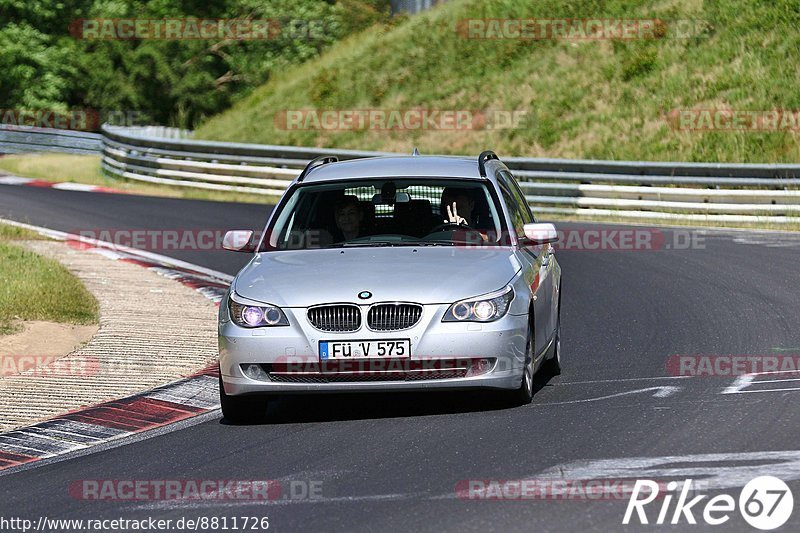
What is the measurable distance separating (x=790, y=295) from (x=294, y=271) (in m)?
6.74

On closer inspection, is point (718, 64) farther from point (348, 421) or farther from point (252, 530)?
point (252, 530)

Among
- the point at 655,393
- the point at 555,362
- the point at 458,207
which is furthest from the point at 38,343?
the point at 655,393

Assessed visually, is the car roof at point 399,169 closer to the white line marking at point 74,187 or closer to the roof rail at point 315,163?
the roof rail at point 315,163

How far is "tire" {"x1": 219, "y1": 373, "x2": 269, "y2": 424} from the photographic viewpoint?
349 inches

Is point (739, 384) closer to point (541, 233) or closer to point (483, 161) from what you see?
point (541, 233)

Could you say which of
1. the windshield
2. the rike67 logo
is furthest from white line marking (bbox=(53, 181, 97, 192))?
the rike67 logo

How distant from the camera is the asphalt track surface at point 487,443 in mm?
6359

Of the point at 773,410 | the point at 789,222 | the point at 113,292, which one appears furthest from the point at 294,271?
the point at 789,222

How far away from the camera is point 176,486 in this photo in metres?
7.13

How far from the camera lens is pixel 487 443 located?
7.78 metres

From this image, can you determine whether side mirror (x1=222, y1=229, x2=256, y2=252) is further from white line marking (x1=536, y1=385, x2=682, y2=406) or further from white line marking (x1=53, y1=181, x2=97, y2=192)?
white line marking (x1=53, y1=181, x2=97, y2=192)

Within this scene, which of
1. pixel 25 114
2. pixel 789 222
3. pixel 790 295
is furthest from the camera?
pixel 25 114

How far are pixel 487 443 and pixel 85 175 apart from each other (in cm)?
2961

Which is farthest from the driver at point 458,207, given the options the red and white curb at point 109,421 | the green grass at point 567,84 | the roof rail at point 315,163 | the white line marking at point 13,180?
the white line marking at point 13,180
